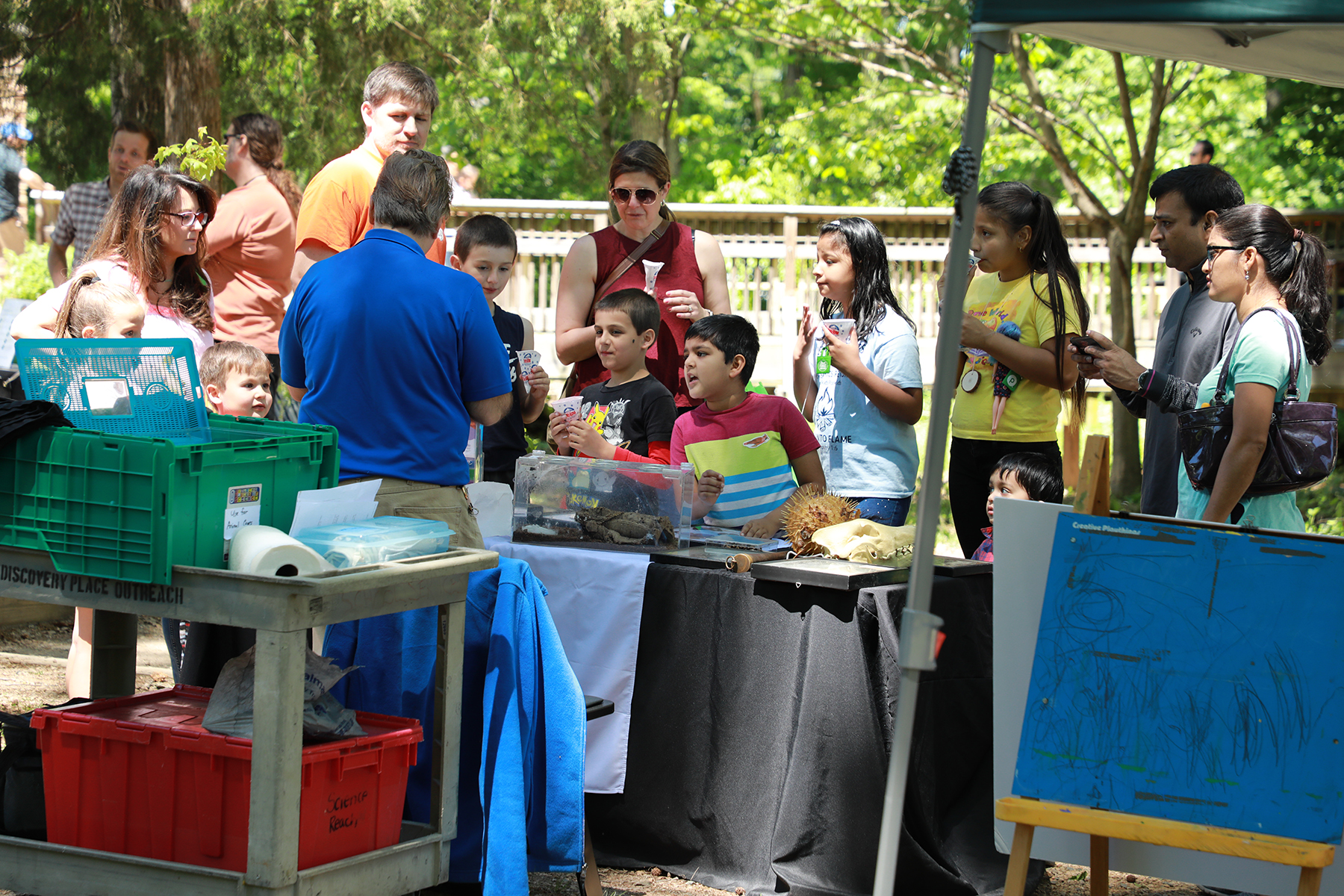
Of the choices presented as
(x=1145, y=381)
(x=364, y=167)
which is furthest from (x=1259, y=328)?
(x=364, y=167)

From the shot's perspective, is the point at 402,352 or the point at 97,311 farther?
the point at 97,311

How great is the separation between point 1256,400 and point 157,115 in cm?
789

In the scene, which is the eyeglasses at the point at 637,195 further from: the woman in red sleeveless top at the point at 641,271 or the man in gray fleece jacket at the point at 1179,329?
the man in gray fleece jacket at the point at 1179,329

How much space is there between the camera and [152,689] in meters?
5.23

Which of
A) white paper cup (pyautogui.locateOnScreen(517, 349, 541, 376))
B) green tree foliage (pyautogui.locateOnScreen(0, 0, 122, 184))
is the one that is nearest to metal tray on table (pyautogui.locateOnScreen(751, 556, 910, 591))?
white paper cup (pyautogui.locateOnScreen(517, 349, 541, 376))

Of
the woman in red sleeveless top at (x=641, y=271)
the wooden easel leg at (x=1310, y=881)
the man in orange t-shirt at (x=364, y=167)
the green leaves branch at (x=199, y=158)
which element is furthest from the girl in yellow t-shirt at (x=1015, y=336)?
the green leaves branch at (x=199, y=158)

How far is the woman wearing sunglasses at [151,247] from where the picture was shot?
167 inches

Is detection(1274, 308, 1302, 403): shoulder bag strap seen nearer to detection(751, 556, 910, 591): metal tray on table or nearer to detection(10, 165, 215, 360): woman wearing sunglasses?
detection(751, 556, 910, 591): metal tray on table

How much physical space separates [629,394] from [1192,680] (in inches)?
82.8

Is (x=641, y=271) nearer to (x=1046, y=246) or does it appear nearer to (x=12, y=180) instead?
(x=1046, y=246)

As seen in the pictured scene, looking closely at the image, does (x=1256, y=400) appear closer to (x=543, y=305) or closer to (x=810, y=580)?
(x=810, y=580)

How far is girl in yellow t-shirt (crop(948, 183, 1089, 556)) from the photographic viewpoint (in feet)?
13.3

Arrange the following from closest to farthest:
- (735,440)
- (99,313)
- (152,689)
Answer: (99,313) → (735,440) → (152,689)

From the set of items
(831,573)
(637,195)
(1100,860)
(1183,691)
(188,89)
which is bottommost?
(1100,860)
